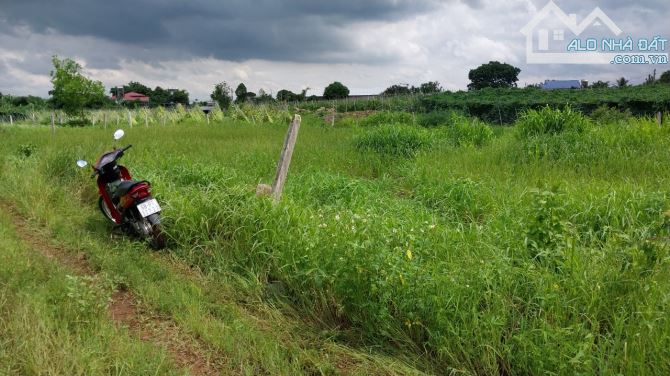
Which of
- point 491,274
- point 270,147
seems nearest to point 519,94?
point 270,147

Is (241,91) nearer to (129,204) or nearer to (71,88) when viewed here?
(71,88)

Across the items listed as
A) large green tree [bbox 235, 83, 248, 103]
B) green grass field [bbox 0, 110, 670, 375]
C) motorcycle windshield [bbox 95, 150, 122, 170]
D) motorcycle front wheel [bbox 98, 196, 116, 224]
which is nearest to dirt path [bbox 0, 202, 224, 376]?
green grass field [bbox 0, 110, 670, 375]

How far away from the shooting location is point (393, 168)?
7.82m

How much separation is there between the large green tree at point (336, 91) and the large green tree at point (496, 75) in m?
16.5

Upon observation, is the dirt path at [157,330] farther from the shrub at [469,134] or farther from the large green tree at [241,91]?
the large green tree at [241,91]

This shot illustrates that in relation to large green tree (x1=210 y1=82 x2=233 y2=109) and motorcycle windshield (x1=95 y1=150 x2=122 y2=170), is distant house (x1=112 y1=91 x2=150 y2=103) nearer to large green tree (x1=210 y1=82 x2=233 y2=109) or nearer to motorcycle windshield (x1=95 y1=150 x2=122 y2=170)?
large green tree (x1=210 y1=82 x2=233 y2=109)

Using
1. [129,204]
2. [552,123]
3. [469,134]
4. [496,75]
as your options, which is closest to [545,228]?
[129,204]

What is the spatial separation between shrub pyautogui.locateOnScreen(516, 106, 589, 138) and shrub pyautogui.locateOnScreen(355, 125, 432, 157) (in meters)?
1.81

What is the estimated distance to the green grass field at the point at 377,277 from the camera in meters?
2.60

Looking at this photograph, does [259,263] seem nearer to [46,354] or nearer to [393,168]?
[46,354]

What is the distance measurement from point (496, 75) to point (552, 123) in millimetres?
57588

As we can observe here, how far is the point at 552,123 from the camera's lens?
8.43 meters

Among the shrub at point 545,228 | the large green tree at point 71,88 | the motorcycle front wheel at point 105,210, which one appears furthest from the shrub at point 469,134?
the large green tree at point 71,88

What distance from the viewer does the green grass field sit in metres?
2.60
